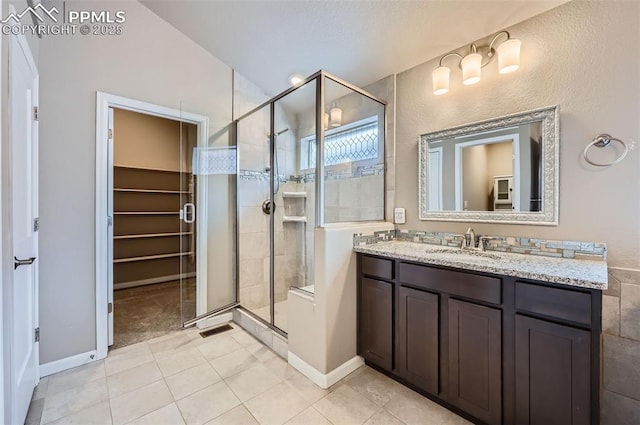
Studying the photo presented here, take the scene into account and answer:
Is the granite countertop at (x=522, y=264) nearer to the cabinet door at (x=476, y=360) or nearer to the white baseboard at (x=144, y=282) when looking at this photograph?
the cabinet door at (x=476, y=360)

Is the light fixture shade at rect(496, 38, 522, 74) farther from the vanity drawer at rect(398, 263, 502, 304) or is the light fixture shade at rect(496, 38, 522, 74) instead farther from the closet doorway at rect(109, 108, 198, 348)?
the closet doorway at rect(109, 108, 198, 348)

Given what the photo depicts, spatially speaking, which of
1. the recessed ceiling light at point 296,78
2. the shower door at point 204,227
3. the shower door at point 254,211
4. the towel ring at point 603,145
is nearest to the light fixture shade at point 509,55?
the towel ring at point 603,145

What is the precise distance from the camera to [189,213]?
269 cm

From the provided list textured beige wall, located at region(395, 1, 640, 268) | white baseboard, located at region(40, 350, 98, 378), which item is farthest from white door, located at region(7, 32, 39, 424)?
textured beige wall, located at region(395, 1, 640, 268)

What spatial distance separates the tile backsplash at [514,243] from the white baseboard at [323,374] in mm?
879

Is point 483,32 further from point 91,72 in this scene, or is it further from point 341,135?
point 91,72

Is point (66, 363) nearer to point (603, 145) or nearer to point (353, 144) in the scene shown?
point (353, 144)

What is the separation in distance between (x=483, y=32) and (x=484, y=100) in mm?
450

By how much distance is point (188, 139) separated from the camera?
9.02ft

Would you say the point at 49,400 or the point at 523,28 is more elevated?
the point at 523,28

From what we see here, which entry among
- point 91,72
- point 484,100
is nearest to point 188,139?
point 91,72

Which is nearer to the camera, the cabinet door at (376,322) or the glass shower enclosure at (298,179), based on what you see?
the cabinet door at (376,322)

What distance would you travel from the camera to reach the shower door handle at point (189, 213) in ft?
8.79

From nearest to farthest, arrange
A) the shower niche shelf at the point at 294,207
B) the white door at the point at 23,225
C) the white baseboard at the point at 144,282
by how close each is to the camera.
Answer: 1. the white door at the point at 23,225
2. the shower niche shelf at the point at 294,207
3. the white baseboard at the point at 144,282
